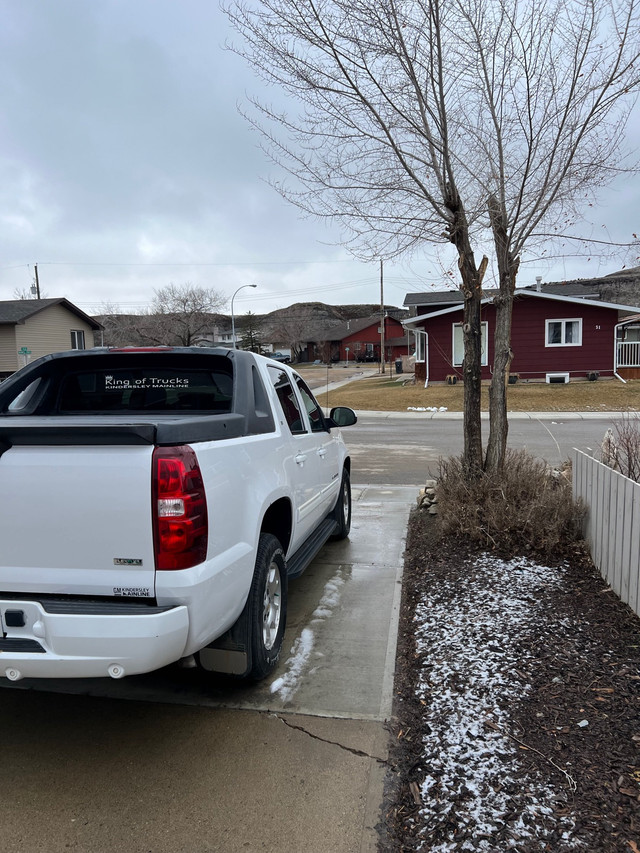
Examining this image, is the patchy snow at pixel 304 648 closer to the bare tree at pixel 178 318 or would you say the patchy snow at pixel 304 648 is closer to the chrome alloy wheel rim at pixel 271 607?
the chrome alloy wheel rim at pixel 271 607

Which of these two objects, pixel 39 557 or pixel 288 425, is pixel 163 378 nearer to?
pixel 288 425

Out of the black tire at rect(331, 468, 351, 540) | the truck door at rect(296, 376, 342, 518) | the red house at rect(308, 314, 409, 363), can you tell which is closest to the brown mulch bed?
the truck door at rect(296, 376, 342, 518)

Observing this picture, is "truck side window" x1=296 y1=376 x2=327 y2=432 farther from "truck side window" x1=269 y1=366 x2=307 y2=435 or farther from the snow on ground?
the snow on ground

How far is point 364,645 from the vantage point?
3.98m

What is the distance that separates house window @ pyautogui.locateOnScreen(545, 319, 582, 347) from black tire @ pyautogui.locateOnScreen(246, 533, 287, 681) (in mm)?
28170

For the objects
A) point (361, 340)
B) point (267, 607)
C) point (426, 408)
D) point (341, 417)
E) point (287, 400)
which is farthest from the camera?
point (361, 340)

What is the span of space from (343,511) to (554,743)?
12.0ft

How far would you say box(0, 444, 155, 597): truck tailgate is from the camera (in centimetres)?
242

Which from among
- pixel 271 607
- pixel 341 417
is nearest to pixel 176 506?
pixel 271 607

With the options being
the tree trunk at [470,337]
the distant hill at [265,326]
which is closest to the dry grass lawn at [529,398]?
the tree trunk at [470,337]

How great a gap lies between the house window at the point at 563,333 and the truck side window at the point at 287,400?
2698 centimetres

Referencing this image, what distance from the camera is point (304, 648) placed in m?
3.95

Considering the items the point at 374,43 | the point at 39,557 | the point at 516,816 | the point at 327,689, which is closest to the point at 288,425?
the point at 327,689

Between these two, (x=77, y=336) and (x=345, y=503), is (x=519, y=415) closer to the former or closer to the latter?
(x=345, y=503)
